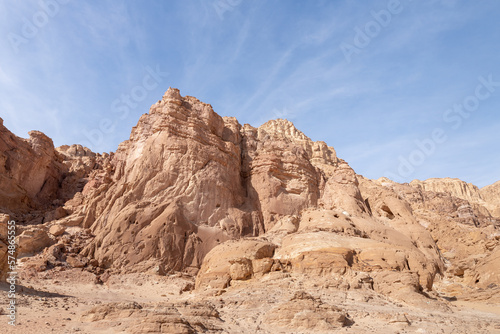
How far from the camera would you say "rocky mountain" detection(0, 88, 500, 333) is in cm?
2464

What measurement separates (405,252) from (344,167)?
2254cm

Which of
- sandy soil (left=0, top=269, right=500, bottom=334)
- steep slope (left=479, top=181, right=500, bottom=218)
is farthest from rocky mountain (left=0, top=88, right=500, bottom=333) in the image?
steep slope (left=479, top=181, right=500, bottom=218)

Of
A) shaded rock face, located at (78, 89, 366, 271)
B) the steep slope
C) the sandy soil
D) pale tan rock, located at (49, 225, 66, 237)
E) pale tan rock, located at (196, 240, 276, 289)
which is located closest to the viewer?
the sandy soil

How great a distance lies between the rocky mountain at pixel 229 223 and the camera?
80.8 feet

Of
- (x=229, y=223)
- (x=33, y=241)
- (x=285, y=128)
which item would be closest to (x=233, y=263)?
(x=229, y=223)

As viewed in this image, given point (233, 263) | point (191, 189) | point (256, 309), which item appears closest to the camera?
point (256, 309)

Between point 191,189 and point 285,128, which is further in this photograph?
point 285,128

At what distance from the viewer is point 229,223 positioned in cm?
3969

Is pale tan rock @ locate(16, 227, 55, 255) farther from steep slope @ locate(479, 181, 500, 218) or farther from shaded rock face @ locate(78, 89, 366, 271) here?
steep slope @ locate(479, 181, 500, 218)

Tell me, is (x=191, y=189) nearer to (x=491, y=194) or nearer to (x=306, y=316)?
(x=306, y=316)

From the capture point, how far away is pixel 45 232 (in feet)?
112

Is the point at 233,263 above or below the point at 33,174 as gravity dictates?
below

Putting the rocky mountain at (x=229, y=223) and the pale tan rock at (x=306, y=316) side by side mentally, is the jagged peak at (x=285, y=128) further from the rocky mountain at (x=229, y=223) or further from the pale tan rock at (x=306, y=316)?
the pale tan rock at (x=306, y=316)

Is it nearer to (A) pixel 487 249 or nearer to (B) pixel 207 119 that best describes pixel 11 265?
(B) pixel 207 119
